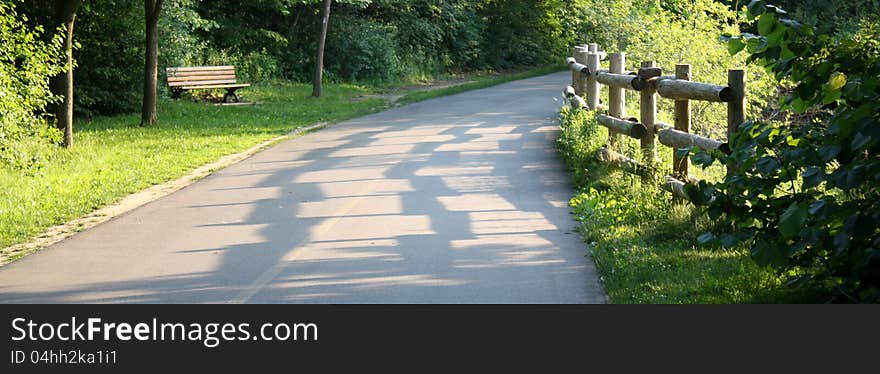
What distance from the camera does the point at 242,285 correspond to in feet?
26.8

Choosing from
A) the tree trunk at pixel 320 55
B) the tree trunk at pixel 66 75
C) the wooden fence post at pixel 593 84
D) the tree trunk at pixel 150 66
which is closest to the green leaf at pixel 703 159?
the wooden fence post at pixel 593 84

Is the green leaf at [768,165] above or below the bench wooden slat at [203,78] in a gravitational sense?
below

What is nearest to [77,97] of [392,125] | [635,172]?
[392,125]

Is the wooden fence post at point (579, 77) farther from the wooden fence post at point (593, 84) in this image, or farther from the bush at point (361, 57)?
the bush at point (361, 57)

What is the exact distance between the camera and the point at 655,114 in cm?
1244

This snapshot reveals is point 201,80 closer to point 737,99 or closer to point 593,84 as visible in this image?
point 593,84

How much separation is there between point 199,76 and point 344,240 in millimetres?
20165

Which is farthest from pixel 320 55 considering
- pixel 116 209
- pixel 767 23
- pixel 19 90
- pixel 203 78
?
pixel 767 23

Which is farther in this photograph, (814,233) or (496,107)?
(496,107)

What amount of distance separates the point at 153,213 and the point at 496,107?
15561 millimetres

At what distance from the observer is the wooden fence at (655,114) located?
367 inches

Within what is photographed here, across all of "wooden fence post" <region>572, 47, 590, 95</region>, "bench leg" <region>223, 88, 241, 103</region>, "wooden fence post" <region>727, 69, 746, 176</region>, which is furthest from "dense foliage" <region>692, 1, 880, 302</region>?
"bench leg" <region>223, 88, 241, 103</region>

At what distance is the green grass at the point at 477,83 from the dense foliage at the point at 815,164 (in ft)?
74.7

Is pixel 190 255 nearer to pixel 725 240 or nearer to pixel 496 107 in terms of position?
pixel 725 240
